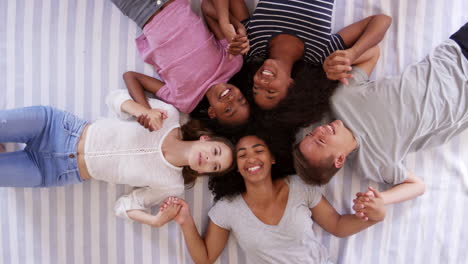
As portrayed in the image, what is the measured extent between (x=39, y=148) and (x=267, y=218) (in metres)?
0.76

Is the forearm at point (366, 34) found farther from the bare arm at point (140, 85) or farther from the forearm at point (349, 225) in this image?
the bare arm at point (140, 85)

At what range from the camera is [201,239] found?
4.04 feet

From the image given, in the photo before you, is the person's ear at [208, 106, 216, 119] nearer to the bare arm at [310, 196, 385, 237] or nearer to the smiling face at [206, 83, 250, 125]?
the smiling face at [206, 83, 250, 125]

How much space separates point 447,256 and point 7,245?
152 cm

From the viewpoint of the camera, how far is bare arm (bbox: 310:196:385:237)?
1181mm

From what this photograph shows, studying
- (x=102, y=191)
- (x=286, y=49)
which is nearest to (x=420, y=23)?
(x=286, y=49)

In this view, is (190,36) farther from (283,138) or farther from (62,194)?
(62,194)

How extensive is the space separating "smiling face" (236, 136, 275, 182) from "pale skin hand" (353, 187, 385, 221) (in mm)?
300

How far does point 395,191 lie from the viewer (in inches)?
46.4

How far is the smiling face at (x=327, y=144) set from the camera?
1.09 m

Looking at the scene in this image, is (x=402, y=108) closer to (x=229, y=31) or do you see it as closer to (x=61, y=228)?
(x=229, y=31)

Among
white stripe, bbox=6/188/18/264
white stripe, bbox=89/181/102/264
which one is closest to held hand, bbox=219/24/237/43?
white stripe, bbox=89/181/102/264

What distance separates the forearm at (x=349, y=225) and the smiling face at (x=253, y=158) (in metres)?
0.30

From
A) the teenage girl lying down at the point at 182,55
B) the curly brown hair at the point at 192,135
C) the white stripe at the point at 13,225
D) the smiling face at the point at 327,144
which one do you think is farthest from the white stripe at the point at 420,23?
the white stripe at the point at 13,225
